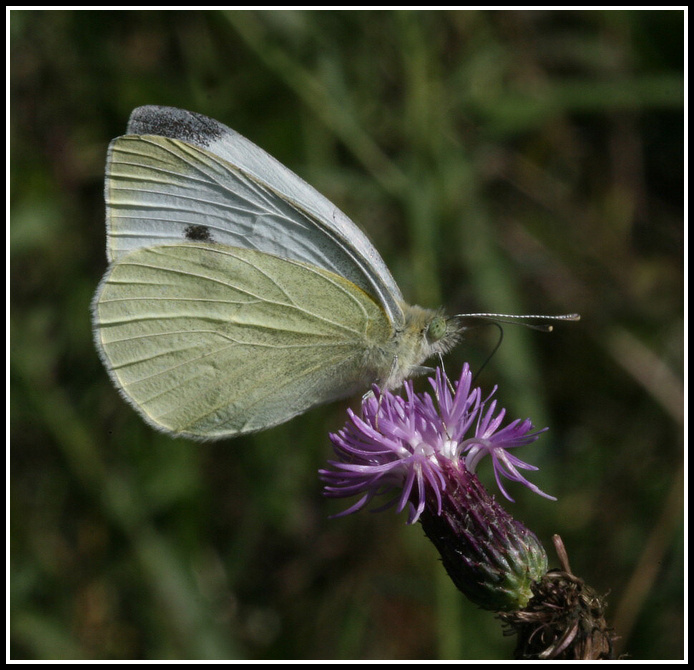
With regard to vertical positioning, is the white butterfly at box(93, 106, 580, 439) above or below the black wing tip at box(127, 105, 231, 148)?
below

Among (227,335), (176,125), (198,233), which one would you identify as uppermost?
(176,125)

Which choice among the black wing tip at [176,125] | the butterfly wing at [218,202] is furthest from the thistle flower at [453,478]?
the black wing tip at [176,125]

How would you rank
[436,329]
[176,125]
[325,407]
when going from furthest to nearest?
[325,407], [176,125], [436,329]

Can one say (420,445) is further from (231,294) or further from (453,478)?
(231,294)

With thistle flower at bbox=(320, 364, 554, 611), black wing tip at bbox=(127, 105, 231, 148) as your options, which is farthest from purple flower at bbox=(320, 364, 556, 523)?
black wing tip at bbox=(127, 105, 231, 148)

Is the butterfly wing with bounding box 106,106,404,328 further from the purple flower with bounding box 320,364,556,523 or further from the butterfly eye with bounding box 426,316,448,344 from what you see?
the purple flower with bounding box 320,364,556,523

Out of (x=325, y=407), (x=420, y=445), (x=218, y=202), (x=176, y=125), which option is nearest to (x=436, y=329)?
(x=420, y=445)
